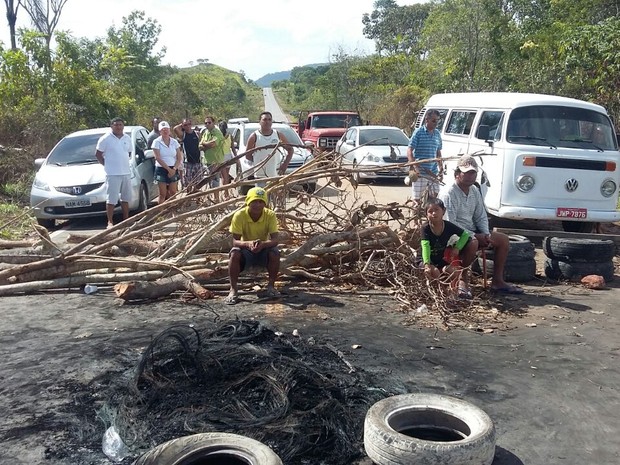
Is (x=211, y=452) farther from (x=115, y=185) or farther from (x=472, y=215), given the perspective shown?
(x=115, y=185)

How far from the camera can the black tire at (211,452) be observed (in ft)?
11.1

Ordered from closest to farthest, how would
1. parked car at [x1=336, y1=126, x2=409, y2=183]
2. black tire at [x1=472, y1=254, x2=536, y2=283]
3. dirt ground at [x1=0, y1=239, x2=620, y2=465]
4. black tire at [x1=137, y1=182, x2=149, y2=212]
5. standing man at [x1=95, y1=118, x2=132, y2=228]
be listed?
dirt ground at [x1=0, y1=239, x2=620, y2=465], black tire at [x1=472, y1=254, x2=536, y2=283], standing man at [x1=95, y1=118, x2=132, y2=228], black tire at [x1=137, y1=182, x2=149, y2=212], parked car at [x1=336, y1=126, x2=409, y2=183]

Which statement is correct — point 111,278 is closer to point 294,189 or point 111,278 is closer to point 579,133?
point 294,189

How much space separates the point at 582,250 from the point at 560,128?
271 centimetres

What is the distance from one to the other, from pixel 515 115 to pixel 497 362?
5636mm

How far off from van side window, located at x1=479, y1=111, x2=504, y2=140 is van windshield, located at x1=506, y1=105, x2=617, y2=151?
0.19m

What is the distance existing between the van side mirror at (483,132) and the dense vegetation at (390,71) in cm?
657

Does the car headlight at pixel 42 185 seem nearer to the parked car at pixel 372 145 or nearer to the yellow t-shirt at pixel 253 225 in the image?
the yellow t-shirt at pixel 253 225

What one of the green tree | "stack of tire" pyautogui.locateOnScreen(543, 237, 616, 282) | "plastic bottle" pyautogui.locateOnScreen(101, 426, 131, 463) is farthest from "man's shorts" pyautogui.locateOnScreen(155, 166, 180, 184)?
the green tree

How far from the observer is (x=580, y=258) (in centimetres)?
785

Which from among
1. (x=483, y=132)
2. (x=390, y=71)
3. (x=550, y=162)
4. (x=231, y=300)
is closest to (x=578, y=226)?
(x=550, y=162)

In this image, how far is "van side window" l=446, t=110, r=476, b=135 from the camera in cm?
1114

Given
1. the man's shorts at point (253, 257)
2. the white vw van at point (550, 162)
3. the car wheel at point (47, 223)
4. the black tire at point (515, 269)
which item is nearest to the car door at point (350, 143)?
the white vw van at point (550, 162)

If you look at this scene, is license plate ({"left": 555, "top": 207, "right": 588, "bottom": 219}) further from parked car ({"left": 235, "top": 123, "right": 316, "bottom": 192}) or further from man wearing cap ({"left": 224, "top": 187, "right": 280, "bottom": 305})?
parked car ({"left": 235, "top": 123, "right": 316, "bottom": 192})
